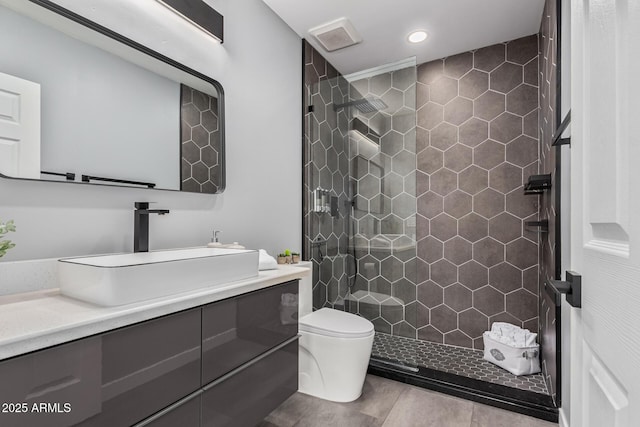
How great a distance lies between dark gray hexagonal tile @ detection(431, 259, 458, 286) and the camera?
2.81 m

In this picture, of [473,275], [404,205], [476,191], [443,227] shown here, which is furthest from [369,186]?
[473,275]

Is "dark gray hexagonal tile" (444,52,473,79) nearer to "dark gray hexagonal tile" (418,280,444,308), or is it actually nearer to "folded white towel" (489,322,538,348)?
"dark gray hexagonal tile" (418,280,444,308)

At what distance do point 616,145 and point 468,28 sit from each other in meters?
2.42

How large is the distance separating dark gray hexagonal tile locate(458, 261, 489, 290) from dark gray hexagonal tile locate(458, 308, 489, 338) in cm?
22

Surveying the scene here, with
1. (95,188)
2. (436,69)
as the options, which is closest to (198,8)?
(95,188)

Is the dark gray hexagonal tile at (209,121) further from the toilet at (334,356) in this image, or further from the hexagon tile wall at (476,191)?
the hexagon tile wall at (476,191)

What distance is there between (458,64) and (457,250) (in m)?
1.63

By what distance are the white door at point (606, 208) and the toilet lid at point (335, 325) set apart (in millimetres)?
1196

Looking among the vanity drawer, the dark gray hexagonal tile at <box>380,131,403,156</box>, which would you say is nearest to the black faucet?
the vanity drawer

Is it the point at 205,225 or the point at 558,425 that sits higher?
the point at 205,225

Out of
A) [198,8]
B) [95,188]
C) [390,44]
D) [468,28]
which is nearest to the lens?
[95,188]

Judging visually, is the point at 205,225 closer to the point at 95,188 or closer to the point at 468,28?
the point at 95,188

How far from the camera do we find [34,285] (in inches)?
42.3

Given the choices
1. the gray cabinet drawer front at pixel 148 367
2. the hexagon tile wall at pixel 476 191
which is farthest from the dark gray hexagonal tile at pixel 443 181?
the gray cabinet drawer front at pixel 148 367
